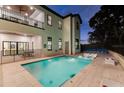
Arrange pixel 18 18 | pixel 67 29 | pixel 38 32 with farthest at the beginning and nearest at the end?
1. pixel 67 29
2. pixel 18 18
3. pixel 38 32

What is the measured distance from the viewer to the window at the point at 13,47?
338 inches

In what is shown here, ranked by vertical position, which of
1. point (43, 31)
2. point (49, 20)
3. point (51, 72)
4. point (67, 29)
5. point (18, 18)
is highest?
point (18, 18)

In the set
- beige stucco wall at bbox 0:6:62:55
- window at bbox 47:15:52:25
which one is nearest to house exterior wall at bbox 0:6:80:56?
beige stucco wall at bbox 0:6:62:55

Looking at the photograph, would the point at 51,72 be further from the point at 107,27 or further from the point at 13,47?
the point at 107,27

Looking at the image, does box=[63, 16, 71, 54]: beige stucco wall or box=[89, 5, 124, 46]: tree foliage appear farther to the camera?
box=[63, 16, 71, 54]: beige stucco wall

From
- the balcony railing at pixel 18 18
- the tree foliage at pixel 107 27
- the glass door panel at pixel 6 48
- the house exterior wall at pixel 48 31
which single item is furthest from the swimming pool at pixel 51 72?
the glass door panel at pixel 6 48

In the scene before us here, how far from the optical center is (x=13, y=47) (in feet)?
30.2

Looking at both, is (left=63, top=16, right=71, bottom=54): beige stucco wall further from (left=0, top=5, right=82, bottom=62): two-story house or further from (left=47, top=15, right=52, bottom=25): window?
(left=47, top=15, right=52, bottom=25): window

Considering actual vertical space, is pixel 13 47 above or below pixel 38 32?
below

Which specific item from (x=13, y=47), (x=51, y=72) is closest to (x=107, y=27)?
(x=51, y=72)

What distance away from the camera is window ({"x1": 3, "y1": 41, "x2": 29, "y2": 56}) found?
8.59 metres

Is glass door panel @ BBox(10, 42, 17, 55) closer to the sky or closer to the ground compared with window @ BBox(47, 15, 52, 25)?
closer to the ground

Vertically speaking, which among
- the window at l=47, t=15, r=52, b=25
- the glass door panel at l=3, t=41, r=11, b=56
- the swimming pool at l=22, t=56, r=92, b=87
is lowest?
the swimming pool at l=22, t=56, r=92, b=87
